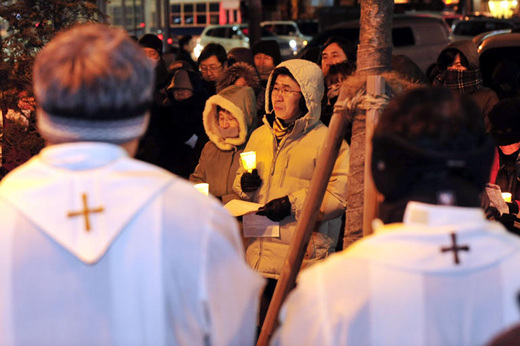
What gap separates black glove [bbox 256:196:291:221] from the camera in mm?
4633

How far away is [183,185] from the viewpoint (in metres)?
2.17

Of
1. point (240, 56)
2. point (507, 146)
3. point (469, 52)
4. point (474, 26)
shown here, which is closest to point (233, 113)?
point (507, 146)

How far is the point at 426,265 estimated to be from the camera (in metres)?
1.99

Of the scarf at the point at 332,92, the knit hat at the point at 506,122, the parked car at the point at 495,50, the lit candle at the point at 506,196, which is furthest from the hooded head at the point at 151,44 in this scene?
the parked car at the point at 495,50

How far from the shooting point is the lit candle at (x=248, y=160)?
15.8ft

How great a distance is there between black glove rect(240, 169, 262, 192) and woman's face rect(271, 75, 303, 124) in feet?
1.40

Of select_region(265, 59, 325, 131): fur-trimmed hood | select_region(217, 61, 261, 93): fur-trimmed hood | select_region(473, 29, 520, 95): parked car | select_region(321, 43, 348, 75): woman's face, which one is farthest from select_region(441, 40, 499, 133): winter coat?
select_region(473, 29, 520, 95): parked car

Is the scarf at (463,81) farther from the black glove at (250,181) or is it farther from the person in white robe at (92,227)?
the person in white robe at (92,227)

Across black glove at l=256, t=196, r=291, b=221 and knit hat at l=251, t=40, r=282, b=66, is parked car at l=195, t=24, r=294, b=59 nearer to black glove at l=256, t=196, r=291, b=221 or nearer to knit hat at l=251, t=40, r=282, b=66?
knit hat at l=251, t=40, r=282, b=66

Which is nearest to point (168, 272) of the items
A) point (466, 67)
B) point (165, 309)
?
point (165, 309)

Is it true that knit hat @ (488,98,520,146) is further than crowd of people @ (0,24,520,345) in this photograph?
Yes

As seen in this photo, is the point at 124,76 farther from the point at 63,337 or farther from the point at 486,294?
the point at 486,294

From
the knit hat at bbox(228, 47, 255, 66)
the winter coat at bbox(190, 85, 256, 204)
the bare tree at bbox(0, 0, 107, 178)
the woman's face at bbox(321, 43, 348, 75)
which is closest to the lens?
→ the bare tree at bbox(0, 0, 107, 178)

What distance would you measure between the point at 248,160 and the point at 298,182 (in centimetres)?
33
